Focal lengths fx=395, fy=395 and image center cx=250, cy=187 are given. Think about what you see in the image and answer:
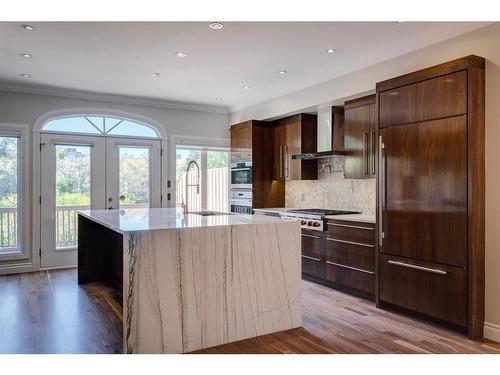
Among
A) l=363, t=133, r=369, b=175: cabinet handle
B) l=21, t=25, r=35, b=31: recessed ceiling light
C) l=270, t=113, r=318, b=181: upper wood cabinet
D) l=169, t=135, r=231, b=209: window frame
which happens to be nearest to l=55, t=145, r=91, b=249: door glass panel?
l=169, t=135, r=231, b=209: window frame

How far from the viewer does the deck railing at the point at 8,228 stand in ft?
17.8

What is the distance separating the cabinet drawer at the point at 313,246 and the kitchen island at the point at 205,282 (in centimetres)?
144

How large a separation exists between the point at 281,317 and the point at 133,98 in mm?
4320

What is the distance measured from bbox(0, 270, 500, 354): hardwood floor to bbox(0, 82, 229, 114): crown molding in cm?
274

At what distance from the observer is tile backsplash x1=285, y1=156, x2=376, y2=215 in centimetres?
492

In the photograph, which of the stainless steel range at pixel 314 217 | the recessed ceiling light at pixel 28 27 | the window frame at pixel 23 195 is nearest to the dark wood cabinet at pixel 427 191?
the stainless steel range at pixel 314 217

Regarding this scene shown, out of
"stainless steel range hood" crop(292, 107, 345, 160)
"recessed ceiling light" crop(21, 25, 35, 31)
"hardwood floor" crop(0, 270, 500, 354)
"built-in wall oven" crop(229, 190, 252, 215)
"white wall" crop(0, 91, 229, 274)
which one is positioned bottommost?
"hardwood floor" crop(0, 270, 500, 354)

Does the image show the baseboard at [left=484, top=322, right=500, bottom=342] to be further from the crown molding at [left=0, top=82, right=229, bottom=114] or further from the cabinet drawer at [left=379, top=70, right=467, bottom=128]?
the crown molding at [left=0, top=82, right=229, bottom=114]

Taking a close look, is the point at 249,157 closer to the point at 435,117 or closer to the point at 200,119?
the point at 200,119

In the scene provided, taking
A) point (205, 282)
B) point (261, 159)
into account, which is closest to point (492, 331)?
point (205, 282)

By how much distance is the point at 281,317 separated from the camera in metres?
3.30
